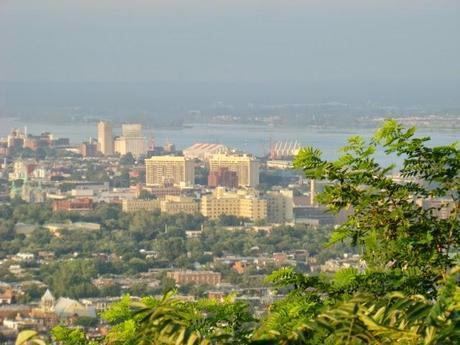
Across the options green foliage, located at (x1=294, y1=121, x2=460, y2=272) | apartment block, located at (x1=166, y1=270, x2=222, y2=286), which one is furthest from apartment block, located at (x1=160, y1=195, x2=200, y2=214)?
green foliage, located at (x1=294, y1=121, x2=460, y2=272)

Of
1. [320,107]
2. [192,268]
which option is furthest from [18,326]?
[320,107]

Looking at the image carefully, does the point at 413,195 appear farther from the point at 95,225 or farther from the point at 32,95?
the point at 32,95

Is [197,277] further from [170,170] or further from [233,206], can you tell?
[170,170]

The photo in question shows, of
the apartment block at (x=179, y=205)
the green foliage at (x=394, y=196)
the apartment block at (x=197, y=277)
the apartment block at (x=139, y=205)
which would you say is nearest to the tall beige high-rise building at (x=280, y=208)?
the apartment block at (x=179, y=205)

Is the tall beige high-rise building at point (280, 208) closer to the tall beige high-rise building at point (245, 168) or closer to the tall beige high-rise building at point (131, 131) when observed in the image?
the tall beige high-rise building at point (245, 168)

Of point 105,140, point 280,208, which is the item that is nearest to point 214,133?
point 105,140

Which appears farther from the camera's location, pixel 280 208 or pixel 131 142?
pixel 131 142

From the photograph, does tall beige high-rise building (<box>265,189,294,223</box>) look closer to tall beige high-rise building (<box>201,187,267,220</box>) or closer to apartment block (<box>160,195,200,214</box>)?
tall beige high-rise building (<box>201,187,267,220</box>)

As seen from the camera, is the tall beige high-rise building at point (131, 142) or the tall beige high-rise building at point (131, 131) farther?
the tall beige high-rise building at point (131, 131)
